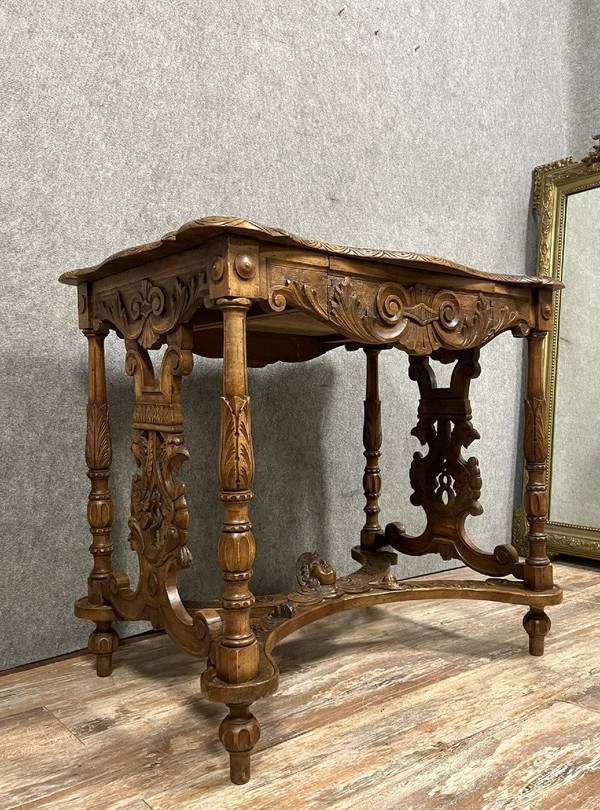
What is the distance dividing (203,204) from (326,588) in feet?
3.58

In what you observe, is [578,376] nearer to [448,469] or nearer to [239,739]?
[448,469]

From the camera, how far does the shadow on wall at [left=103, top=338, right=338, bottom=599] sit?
1.87m

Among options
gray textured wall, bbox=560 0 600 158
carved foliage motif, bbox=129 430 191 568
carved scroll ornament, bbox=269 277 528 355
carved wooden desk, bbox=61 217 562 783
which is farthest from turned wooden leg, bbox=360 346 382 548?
gray textured wall, bbox=560 0 600 158

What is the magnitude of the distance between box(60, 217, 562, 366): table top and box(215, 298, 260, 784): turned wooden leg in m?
0.07

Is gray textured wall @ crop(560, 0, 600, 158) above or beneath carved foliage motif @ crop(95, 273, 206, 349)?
above

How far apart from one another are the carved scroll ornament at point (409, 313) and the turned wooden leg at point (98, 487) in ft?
Result: 1.78

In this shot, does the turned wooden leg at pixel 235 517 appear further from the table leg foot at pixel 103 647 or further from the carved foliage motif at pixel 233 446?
the table leg foot at pixel 103 647

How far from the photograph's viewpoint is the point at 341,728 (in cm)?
133

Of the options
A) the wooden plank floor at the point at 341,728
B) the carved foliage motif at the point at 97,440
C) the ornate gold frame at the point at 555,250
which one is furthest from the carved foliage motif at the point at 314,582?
the ornate gold frame at the point at 555,250

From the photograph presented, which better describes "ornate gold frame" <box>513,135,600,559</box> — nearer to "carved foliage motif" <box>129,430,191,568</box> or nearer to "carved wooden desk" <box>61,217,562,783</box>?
"carved wooden desk" <box>61,217,562,783</box>

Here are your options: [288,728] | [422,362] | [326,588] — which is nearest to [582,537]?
[422,362]

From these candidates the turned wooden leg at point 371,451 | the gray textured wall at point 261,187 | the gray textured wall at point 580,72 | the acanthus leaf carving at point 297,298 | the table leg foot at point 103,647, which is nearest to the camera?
the acanthus leaf carving at point 297,298

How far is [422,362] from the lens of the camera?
2.03m

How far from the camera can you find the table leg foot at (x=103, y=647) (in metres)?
1.59
